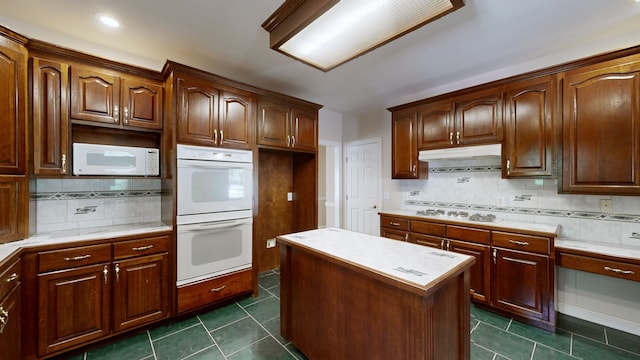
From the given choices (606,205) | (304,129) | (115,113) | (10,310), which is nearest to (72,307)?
(10,310)

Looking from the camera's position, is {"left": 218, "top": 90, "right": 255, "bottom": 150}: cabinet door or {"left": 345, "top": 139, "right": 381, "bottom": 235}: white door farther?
{"left": 345, "top": 139, "right": 381, "bottom": 235}: white door

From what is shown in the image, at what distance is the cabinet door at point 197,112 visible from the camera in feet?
7.81

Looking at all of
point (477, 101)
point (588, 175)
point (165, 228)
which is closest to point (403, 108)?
point (477, 101)

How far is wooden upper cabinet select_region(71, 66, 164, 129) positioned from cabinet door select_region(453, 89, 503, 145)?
10.9 ft

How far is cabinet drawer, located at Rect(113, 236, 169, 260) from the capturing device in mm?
2098

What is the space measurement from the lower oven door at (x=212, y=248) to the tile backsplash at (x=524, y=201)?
8.04ft

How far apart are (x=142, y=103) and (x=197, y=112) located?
51cm

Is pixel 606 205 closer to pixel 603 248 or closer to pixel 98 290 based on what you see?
pixel 603 248

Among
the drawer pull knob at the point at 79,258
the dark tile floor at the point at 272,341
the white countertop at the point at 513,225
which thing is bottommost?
the dark tile floor at the point at 272,341

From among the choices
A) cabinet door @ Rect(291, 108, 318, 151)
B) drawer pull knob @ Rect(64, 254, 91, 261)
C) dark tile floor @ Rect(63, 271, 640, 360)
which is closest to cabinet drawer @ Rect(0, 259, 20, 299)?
drawer pull knob @ Rect(64, 254, 91, 261)

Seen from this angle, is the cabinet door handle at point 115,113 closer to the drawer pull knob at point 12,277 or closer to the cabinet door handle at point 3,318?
the drawer pull knob at point 12,277

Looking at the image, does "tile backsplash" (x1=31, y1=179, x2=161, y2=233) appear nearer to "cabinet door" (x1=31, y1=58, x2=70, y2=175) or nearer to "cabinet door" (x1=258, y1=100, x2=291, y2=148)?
"cabinet door" (x1=31, y1=58, x2=70, y2=175)

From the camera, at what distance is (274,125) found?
3.08 metres

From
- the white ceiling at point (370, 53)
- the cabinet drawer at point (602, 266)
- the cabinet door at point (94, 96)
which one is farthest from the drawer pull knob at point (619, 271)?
the cabinet door at point (94, 96)
